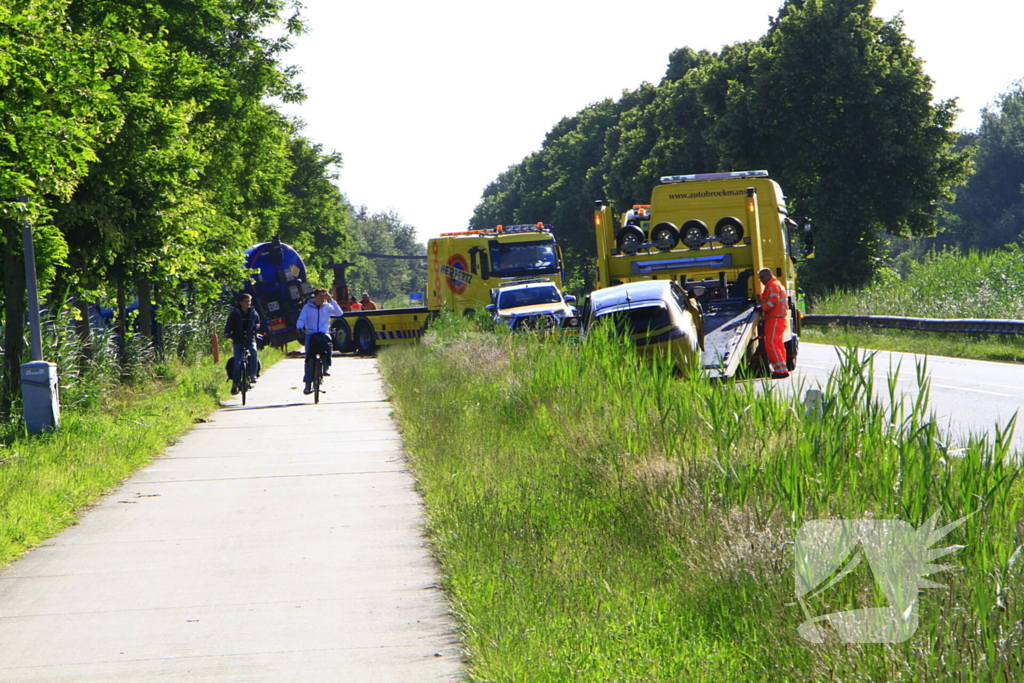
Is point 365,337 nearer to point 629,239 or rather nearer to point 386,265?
point 629,239

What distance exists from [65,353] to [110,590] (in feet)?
30.6

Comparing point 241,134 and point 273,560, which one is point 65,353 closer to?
point 273,560

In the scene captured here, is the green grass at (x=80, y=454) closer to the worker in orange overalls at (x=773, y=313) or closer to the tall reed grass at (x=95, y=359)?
the tall reed grass at (x=95, y=359)

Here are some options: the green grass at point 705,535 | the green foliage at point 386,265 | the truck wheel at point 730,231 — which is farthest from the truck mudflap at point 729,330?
the green foliage at point 386,265

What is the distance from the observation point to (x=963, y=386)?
16297mm

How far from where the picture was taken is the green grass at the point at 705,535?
3.84m

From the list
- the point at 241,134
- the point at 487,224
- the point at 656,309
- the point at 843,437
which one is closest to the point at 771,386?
the point at 843,437

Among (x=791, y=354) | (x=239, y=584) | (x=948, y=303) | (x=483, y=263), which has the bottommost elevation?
(x=239, y=584)

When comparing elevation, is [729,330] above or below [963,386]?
above

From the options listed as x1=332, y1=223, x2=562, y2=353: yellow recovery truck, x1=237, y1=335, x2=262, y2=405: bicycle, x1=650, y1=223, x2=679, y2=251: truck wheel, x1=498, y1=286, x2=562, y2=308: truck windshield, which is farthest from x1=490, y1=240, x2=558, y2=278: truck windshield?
x1=237, y1=335, x2=262, y2=405: bicycle

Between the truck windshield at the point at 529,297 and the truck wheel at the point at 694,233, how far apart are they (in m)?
9.08

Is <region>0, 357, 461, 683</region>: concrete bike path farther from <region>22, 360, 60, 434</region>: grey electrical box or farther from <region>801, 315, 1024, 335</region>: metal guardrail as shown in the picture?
<region>801, 315, 1024, 335</region>: metal guardrail

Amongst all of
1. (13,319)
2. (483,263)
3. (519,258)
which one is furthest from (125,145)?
(519,258)

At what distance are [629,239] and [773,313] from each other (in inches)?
144
